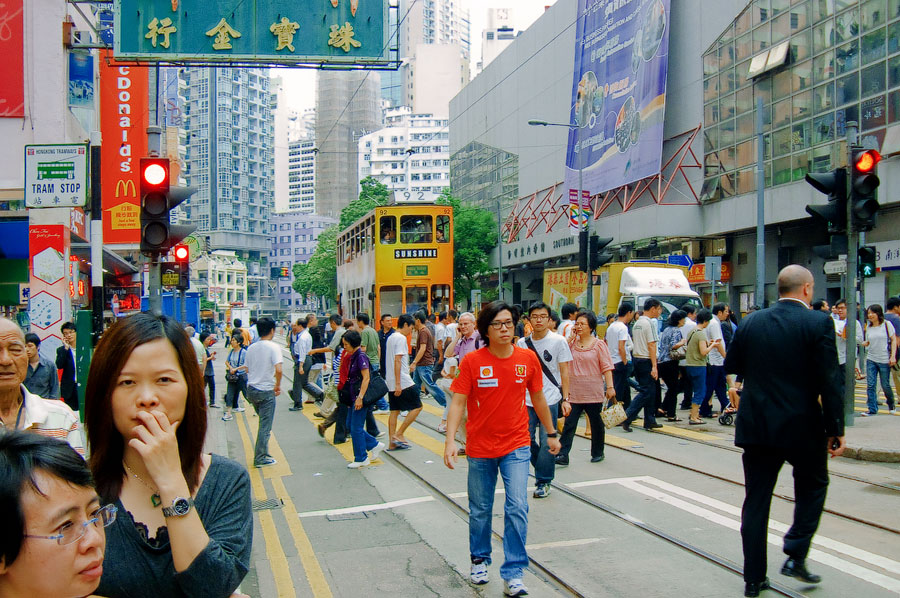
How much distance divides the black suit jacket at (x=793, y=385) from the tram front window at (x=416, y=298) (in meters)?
16.8

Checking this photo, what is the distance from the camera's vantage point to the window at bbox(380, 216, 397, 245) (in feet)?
70.3

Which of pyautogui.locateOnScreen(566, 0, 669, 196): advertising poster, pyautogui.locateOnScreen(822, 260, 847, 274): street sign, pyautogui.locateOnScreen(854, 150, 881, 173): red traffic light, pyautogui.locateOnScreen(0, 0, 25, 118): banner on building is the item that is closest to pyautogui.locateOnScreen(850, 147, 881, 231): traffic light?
pyautogui.locateOnScreen(854, 150, 881, 173): red traffic light

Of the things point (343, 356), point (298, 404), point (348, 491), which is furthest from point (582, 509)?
point (298, 404)

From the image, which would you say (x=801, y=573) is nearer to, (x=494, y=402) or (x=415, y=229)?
(x=494, y=402)

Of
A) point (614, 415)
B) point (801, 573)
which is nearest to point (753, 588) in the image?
point (801, 573)

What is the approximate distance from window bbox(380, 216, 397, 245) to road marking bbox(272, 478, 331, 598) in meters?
13.9

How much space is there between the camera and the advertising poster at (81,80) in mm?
15086

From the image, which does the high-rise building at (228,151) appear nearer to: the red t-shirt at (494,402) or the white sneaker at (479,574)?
the red t-shirt at (494,402)

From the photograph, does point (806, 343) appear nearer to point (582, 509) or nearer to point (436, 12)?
point (582, 509)

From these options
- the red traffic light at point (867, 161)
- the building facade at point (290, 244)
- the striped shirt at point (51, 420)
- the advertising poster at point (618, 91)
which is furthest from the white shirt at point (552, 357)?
the building facade at point (290, 244)

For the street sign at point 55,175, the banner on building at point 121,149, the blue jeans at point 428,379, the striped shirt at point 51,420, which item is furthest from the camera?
the banner on building at point 121,149

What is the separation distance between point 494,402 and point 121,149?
16.2m

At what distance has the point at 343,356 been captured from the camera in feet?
31.2

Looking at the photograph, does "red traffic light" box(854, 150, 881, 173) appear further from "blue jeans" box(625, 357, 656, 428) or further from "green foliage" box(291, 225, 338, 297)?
"green foliage" box(291, 225, 338, 297)
